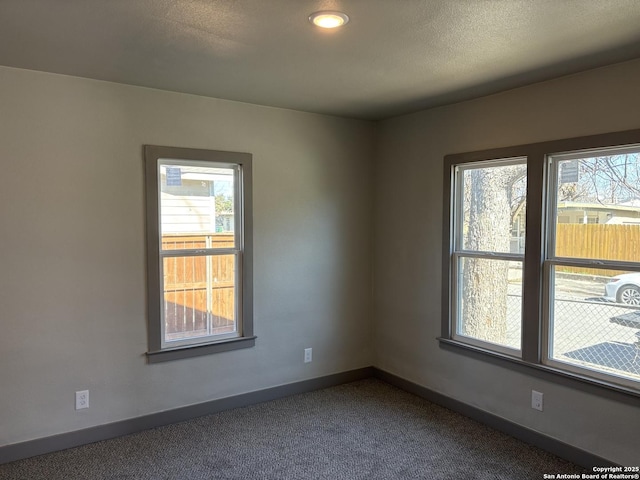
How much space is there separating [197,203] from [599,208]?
279 centimetres

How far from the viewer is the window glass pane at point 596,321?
2.71m

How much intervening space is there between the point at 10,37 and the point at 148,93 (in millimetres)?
1005

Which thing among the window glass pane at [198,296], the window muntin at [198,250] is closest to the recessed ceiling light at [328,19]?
the window muntin at [198,250]

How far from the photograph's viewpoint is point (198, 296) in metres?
3.59

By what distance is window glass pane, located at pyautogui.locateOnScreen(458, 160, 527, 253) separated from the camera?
3268mm

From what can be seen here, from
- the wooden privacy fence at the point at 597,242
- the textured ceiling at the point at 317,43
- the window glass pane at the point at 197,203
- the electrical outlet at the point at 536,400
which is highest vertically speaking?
the textured ceiling at the point at 317,43

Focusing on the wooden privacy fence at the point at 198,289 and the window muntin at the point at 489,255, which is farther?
the wooden privacy fence at the point at 198,289

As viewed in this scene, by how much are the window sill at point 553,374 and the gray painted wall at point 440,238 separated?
0.04m

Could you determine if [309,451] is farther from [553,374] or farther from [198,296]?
[553,374]

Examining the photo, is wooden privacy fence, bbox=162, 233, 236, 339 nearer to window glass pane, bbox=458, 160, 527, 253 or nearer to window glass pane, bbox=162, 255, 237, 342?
window glass pane, bbox=162, 255, 237, 342

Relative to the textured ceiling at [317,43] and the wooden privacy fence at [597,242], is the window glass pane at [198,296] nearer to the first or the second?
the textured ceiling at [317,43]

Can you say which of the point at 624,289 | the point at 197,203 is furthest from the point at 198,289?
the point at 624,289

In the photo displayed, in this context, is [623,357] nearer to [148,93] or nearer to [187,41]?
[187,41]

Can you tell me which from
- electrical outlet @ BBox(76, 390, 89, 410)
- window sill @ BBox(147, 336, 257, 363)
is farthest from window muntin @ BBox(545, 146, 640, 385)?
electrical outlet @ BBox(76, 390, 89, 410)
